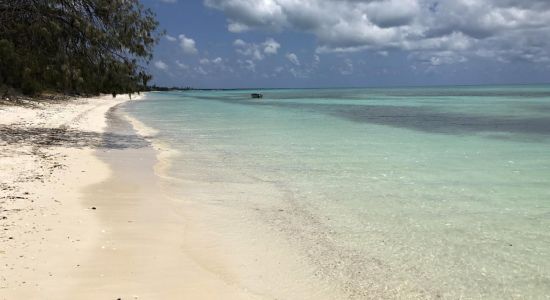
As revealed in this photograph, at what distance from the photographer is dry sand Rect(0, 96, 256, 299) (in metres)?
4.05

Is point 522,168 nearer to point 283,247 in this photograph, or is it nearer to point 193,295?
point 283,247

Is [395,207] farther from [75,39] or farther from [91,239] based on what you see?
[75,39]

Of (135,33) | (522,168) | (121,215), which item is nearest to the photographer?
(121,215)

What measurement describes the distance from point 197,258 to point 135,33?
10.6 meters

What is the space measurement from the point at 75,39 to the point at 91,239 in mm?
9686

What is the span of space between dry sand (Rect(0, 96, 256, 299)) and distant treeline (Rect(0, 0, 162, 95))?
3.87 metres

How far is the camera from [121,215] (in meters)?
6.39

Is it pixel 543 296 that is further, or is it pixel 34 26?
pixel 34 26

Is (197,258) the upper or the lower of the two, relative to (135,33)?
lower

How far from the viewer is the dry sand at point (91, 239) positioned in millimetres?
4055

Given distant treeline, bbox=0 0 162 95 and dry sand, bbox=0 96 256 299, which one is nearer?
dry sand, bbox=0 96 256 299

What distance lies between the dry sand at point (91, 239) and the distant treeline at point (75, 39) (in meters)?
3.87

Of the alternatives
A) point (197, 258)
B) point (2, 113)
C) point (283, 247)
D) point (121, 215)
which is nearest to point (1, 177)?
point (121, 215)

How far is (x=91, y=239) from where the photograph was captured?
5238mm
